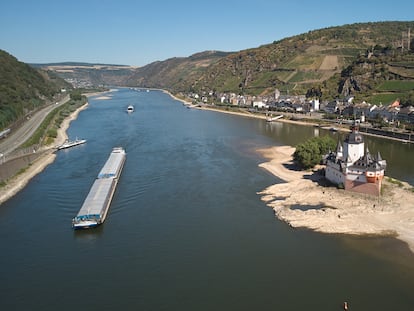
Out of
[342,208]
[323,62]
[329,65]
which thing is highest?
[323,62]

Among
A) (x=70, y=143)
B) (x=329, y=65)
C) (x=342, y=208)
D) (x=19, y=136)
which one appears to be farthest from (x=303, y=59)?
(x=342, y=208)

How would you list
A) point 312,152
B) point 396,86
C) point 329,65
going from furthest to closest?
point 329,65
point 396,86
point 312,152

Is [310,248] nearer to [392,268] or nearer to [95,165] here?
[392,268]

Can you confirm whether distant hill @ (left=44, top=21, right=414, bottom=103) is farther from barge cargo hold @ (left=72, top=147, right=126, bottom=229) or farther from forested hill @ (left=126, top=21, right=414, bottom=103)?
barge cargo hold @ (left=72, top=147, right=126, bottom=229)

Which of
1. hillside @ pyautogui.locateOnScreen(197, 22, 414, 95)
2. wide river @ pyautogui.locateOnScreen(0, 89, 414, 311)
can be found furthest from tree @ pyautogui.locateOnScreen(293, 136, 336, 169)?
hillside @ pyautogui.locateOnScreen(197, 22, 414, 95)

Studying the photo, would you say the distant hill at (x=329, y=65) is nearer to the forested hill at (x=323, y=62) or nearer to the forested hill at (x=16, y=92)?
the forested hill at (x=323, y=62)

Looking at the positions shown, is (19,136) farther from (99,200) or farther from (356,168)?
(356,168)
